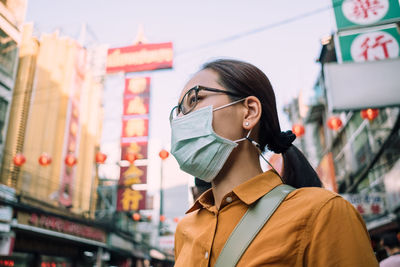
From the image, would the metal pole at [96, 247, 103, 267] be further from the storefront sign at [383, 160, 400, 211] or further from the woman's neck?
the woman's neck

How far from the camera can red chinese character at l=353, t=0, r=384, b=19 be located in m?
4.97

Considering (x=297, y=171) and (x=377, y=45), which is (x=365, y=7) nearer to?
(x=377, y=45)

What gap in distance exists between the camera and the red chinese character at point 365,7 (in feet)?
16.3

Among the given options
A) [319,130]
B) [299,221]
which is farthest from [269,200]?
[319,130]

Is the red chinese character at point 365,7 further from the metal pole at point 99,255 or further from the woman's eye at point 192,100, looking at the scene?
the metal pole at point 99,255

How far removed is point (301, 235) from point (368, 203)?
10.2 meters

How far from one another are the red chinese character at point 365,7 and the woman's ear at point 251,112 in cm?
450

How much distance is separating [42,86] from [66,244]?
7761mm

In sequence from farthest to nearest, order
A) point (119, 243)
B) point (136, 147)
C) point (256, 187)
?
1. point (119, 243)
2. point (136, 147)
3. point (256, 187)

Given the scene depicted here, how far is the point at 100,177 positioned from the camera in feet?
73.7

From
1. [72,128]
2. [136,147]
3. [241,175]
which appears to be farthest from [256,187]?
[72,128]

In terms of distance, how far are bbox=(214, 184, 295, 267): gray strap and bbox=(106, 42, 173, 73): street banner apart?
12.1m

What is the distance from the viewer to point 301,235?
43.7 inches

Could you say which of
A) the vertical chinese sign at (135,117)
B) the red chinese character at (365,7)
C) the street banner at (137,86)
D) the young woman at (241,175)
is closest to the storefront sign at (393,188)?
the red chinese character at (365,7)
